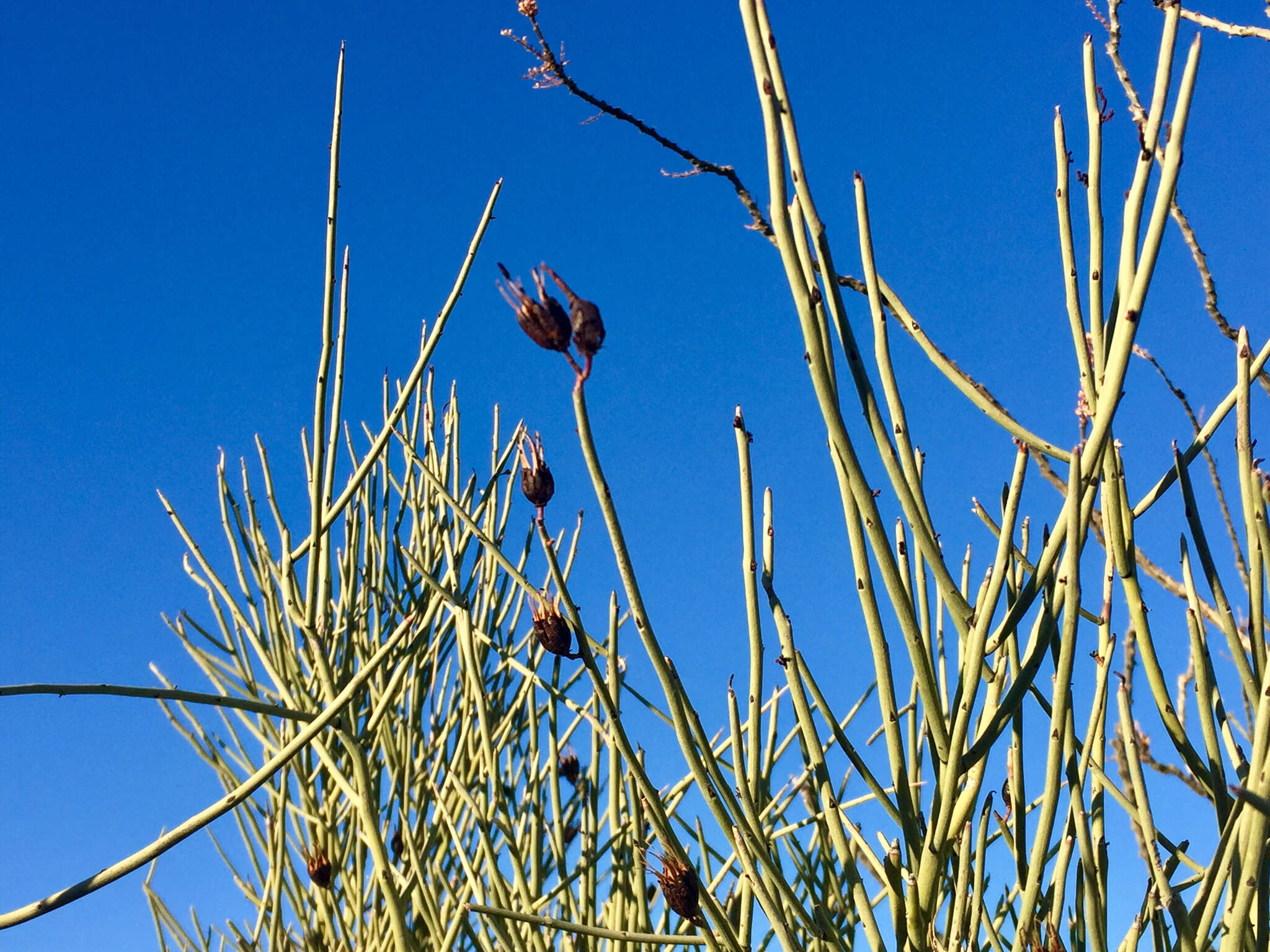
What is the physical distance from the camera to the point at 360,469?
1.13m

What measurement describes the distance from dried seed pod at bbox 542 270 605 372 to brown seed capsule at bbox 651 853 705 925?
1.26ft

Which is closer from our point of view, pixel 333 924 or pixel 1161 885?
pixel 1161 885

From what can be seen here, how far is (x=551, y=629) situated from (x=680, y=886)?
227mm

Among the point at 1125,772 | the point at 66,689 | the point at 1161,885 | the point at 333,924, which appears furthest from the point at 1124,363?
the point at 333,924

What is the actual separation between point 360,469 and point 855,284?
0.55m

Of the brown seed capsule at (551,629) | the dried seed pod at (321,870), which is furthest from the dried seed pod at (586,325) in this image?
the dried seed pod at (321,870)

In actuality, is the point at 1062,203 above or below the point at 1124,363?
above

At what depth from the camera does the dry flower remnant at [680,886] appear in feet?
2.61

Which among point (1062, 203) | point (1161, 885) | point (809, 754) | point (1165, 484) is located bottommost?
point (1161, 885)

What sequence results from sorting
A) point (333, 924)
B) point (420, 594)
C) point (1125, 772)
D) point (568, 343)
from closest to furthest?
point (568, 343)
point (1125, 772)
point (333, 924)
point (420, 594)

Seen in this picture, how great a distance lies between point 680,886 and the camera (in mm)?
803

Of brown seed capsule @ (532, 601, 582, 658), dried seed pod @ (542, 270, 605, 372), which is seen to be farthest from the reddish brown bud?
brown seed capsule @ (532, 601, 582, 658)

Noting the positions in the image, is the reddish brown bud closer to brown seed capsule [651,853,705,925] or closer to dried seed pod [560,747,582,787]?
brown seed capsule [651,853,705,925]

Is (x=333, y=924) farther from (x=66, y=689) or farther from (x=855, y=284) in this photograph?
(x=855, y=284)
